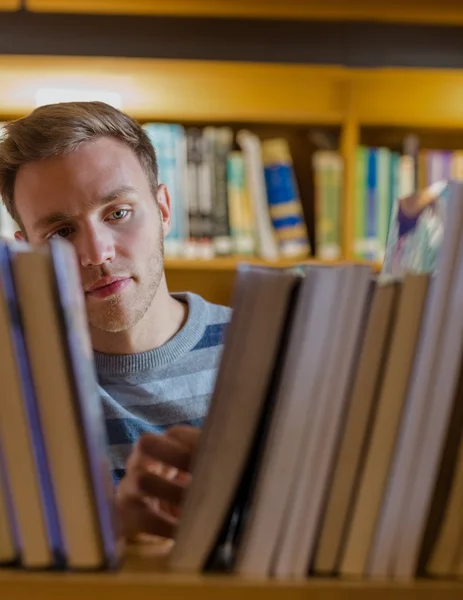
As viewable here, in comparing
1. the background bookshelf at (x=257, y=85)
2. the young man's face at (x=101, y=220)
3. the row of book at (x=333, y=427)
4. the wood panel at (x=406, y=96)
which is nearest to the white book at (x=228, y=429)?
the row of book at (x=333, y=427)

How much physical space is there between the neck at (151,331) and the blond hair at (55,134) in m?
0.26

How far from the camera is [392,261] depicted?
0.74m

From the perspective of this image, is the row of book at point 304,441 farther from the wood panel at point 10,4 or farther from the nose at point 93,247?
the wood panel at point 10,4

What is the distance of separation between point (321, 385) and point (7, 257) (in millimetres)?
225

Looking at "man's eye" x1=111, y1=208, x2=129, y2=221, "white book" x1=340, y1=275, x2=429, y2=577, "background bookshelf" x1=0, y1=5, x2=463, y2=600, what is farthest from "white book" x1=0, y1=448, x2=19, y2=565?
"background bookshelf" x1=0, y1=5, x2=463, y2=600

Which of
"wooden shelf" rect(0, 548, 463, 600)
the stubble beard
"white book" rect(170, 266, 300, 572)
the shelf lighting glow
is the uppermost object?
the shelf lighting glow

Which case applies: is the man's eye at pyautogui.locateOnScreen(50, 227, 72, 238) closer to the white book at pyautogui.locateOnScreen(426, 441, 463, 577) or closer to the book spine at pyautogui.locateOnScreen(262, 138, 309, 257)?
the white book at pyautogui.locateOnScreen(426, 441, 463, 577)

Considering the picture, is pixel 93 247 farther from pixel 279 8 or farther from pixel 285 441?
pixel 279 8

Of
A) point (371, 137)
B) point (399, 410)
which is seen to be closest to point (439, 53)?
point (371, 137)

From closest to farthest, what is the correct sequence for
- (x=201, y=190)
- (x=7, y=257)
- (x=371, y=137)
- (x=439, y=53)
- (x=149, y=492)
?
(x=7, y=257) < (x=149, y=492) < (x=201, y=190) < (x=371, y=137) < (x=439, y=53)

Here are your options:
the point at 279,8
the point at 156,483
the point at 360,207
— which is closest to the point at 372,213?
the point at 360,207

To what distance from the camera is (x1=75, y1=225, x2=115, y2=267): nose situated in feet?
4.55

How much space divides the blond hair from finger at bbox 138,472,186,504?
88 cm

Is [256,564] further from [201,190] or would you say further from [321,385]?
[201,190]
